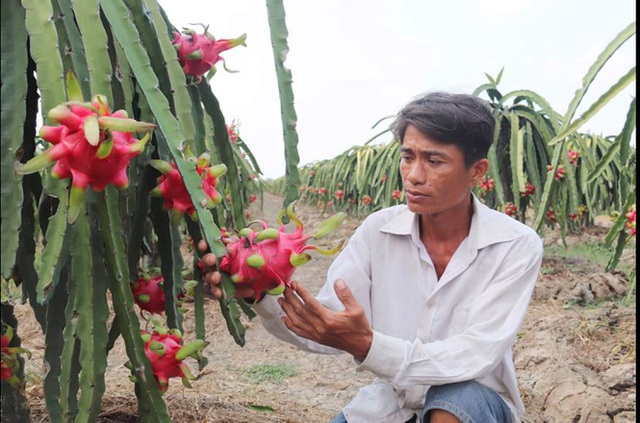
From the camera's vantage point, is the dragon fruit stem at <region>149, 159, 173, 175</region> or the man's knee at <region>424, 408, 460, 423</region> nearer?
the dragon fruit stem at <region>149, 159, 173, 175</region>

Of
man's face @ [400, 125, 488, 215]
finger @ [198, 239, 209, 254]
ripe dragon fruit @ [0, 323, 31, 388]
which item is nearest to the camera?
ripe dragon fruit @ [0, 323, 31, 388]

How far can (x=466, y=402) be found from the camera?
4.22ft

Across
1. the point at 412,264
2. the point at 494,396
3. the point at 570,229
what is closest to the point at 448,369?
the point at 494,396

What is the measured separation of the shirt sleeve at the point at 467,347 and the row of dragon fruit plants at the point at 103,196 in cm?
29

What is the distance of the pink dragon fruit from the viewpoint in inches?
45.5

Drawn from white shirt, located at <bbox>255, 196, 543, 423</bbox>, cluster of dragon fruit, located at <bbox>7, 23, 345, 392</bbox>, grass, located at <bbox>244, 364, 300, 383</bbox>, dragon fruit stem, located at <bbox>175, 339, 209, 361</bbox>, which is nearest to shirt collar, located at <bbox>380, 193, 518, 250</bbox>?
white shirt, located at <bbox>255, 196, 543, 423</bbox>

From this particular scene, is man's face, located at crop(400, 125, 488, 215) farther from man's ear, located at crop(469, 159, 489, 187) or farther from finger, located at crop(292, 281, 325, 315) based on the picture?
finger, located at crop(292, 281, 325, 315)

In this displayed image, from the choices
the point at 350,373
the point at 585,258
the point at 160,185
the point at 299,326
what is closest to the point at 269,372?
the point at 350,373

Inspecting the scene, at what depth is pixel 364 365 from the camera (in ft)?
4.13

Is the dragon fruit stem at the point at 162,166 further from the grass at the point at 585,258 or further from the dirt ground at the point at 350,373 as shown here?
the grass at the point at 585,258

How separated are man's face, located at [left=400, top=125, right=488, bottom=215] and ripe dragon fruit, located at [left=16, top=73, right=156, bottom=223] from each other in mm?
780

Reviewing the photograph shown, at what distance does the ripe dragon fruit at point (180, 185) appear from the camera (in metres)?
0.94

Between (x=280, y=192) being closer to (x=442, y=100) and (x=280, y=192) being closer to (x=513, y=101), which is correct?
(x=513, y=101)

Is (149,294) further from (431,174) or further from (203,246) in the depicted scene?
(431,174)
